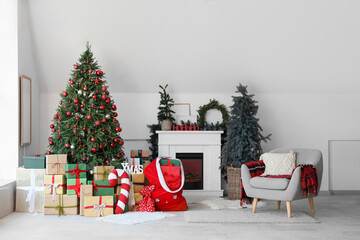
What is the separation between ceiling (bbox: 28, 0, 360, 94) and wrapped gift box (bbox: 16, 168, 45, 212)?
1833 millimetres

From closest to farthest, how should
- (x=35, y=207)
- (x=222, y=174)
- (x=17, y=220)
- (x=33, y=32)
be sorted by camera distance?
(x=17, y=220) < (x=35, y=207) < (x=33, y=32) < (x=222, y=174)

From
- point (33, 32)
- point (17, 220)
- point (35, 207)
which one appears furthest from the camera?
point (33, 32)

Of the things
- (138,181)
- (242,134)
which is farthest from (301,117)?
(138,181)

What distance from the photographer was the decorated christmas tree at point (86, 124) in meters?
5.49

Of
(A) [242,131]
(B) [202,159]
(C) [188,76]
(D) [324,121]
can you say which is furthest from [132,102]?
(D) [324,121]

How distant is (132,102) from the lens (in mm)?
6910

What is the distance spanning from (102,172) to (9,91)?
1628 millimetres

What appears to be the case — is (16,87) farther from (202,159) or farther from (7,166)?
(202,159)

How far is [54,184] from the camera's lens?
17.0ft

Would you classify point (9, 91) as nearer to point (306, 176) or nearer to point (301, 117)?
point (306, 176)

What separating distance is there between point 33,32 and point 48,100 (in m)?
1.14

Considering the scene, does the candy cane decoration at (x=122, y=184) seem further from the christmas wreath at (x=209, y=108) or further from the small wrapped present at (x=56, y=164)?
the christmas wreath at (x=209, y=108)

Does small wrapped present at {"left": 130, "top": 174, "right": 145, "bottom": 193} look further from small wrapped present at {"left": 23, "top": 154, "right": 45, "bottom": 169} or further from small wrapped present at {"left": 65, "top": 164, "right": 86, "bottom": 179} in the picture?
small wrapped present at {"left": 23, "top": 154, "right": 45, "bottom": 169}

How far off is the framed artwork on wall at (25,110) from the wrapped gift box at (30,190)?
0.52 metres
